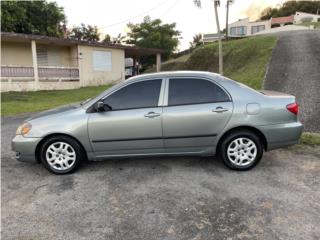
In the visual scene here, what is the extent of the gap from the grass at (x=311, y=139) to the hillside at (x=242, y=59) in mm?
5400

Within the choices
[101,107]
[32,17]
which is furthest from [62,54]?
[101,107]

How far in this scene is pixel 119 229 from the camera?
2.88m

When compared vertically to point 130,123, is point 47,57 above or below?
above

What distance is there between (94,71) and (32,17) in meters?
10.2

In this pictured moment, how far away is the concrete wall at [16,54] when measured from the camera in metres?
17.4

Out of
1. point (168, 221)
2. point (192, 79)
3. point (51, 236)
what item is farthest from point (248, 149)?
point (51, 236)

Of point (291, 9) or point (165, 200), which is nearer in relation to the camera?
point (165, 200)

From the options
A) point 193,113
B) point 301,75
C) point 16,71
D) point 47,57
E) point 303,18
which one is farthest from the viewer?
point 303,18

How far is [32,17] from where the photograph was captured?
80.9 feet

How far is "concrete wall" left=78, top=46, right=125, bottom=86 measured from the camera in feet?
63.0

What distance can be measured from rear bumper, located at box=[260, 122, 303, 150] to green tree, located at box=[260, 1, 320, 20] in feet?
223

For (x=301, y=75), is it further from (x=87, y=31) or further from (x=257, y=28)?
(x=257, y=28)

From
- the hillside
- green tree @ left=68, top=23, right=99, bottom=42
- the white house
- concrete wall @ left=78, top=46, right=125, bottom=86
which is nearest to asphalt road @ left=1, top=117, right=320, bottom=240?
the hillside

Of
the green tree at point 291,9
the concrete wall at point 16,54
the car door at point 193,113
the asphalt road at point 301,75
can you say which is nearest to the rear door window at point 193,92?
the car door at point 193,113
